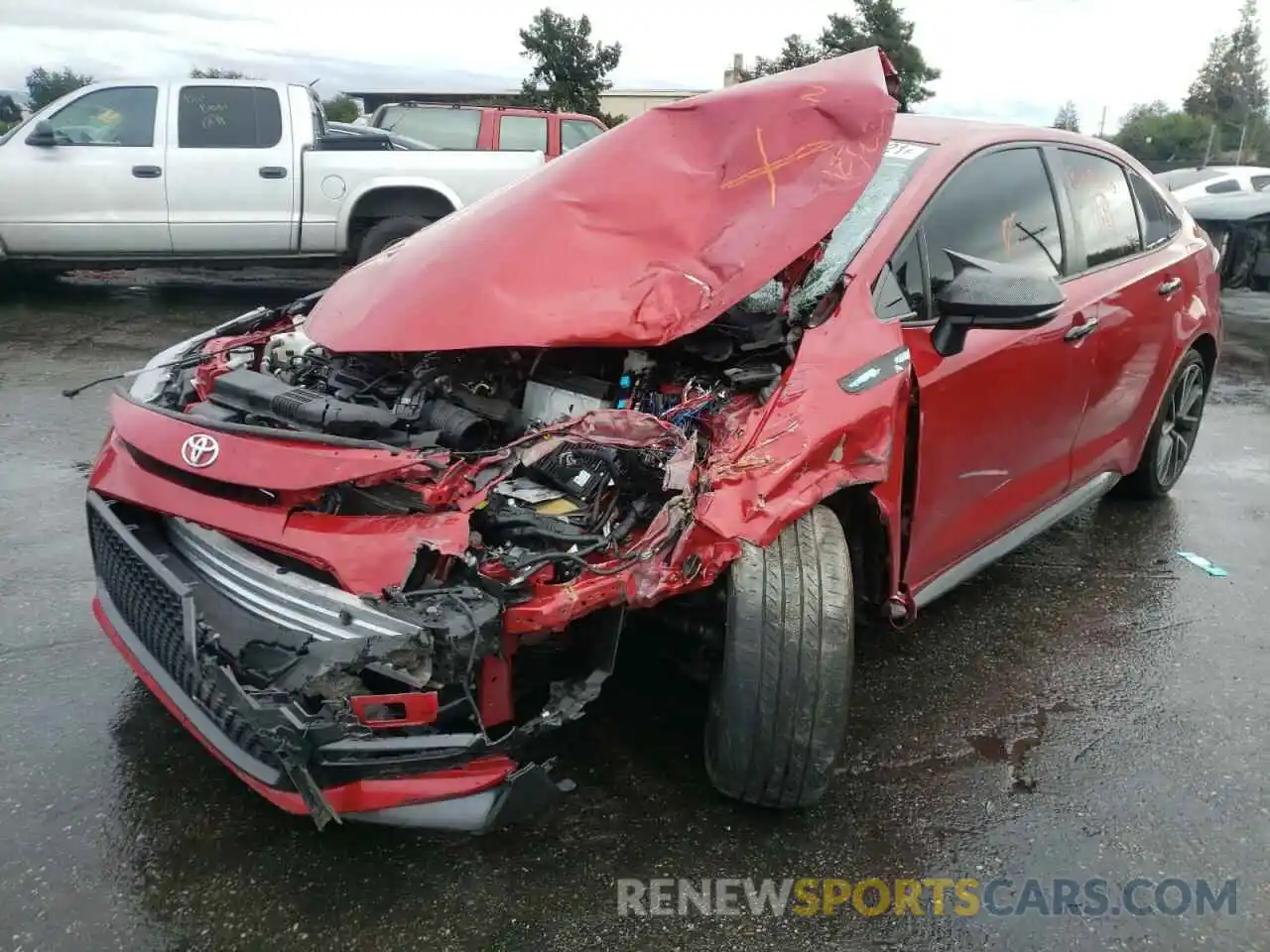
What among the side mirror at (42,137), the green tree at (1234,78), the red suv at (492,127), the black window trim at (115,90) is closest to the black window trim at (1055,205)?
the black window trim at (115,90)

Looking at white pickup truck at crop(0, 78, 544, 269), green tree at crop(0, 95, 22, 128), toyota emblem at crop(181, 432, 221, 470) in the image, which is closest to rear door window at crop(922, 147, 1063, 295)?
toyota emblem at crop(181, 432, 221, 470)

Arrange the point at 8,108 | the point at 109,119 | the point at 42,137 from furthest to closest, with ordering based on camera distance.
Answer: the point at 8,108, the point at 109,119, the point at 42,137

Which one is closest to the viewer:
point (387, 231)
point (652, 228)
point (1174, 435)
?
point (652, 228)

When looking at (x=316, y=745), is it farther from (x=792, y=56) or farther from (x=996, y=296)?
(x=792, y=56)

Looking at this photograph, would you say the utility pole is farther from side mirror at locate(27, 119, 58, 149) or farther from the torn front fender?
the torn front fender

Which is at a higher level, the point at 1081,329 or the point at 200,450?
the point at 1081,329

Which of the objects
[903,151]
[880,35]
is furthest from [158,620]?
[880,35]

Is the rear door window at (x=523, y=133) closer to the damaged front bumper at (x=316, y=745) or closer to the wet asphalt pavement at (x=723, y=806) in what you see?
the wet asphalt pavement at (x=723, y=806)

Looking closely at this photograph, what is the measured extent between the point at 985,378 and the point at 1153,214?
73.3 inches

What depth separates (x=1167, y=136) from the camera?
2234 inches

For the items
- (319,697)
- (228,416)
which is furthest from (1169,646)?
(228,416)

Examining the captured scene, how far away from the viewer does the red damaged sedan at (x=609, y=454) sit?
2.13m

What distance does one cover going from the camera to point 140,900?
2.23 m

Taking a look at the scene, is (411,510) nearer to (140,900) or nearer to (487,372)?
(487,372)
